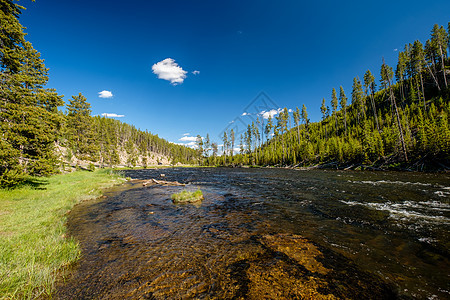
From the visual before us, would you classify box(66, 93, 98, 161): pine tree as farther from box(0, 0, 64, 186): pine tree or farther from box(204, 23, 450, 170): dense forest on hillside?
box(204, 23, 450, 170): dense forest on hillside

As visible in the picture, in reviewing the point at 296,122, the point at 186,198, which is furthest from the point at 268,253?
the point at 296,122

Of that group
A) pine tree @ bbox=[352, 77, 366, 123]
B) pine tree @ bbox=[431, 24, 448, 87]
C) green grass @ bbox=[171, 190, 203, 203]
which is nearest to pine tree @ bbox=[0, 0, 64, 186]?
green grass @ bbox=[171, 190, 203, 203]

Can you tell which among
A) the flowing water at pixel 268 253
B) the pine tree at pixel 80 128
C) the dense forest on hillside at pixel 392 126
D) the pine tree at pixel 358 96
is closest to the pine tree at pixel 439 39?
the dense forest on hillside at pixel 392 126

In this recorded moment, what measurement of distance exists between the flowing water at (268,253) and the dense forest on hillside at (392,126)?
3036 cm

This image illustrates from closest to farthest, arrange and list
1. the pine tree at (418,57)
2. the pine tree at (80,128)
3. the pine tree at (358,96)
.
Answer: the pine tree at (80,128) < the pine tree at (418,57) < the pine tree at (358,96)

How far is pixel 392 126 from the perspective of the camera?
45.2m

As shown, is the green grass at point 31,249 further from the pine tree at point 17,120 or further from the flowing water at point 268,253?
the pine tree at point 17,120

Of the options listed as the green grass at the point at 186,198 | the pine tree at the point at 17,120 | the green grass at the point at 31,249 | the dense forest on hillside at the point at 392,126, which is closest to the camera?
the green grass at the point at 31,249

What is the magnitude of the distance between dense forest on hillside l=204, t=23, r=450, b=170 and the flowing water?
30.4 m

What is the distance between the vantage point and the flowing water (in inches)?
179

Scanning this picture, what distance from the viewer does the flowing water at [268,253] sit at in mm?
4547

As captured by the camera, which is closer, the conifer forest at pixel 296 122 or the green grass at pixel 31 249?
the green grass at pixel 31 249

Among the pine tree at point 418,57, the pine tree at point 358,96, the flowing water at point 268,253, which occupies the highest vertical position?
the pine tree at point 418,57

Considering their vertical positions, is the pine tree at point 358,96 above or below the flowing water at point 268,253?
above
